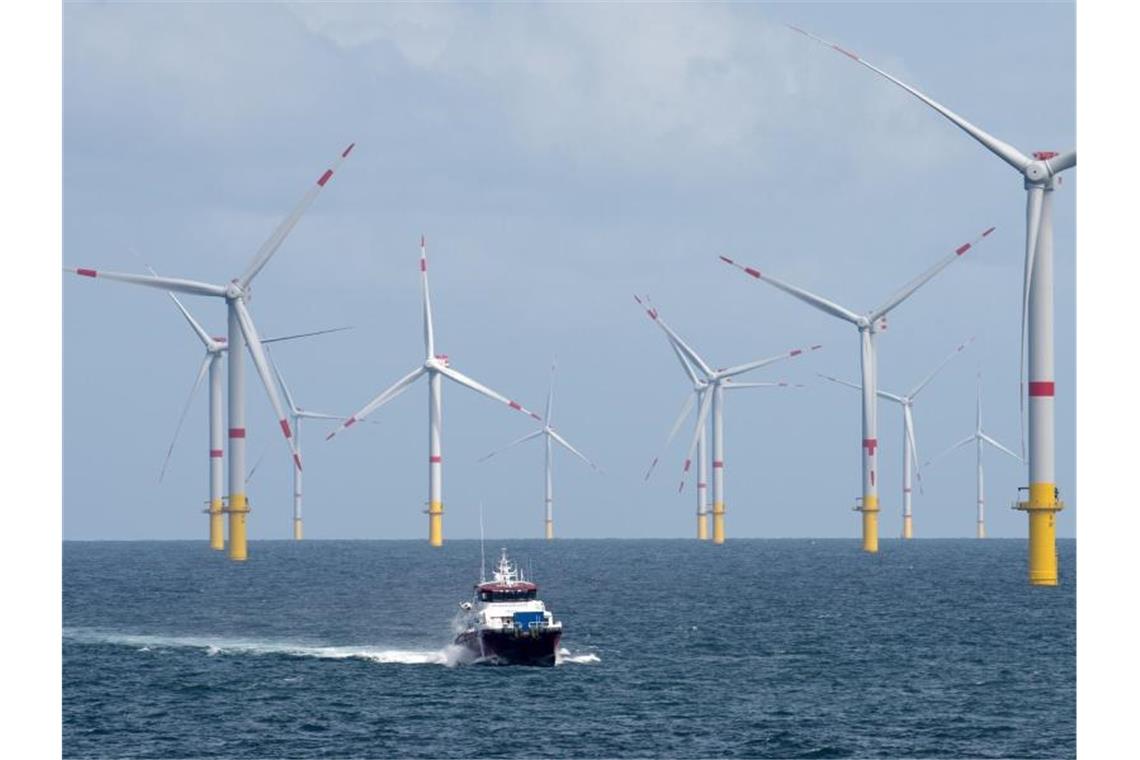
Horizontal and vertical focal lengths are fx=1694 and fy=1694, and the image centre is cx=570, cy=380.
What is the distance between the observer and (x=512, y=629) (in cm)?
12150

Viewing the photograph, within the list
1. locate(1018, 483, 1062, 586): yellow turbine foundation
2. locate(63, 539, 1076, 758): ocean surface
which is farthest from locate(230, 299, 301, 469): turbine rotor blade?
locate(1018, 483, 1062, 586): yellow turbine foundation

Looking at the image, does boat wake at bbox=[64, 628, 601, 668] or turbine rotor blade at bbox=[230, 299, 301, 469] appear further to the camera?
turbine rotor blade at bbox=[230, 299, 301, 469]

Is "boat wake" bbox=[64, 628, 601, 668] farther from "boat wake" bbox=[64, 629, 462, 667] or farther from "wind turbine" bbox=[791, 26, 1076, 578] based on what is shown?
"wind turbine" bbox=[791, 26, 1076, 578]

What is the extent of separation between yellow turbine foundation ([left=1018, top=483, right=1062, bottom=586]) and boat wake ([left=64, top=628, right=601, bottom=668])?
37.5 m

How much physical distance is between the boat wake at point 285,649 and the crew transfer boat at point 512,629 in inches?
76.0

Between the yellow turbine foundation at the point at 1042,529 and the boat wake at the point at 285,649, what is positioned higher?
the yellow turbine foundation at the point at 1042,529

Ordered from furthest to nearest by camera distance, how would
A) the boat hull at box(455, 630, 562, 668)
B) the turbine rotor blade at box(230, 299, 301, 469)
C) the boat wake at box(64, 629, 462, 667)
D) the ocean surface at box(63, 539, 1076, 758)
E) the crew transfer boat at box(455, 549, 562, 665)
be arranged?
the turbine rotor blade at box(230, 299, 301, 469), the boat wake at box(64, 629, 462, 667), the crew transfer boat at box(455, 549, 562, 665), the boat hull at box(455, 630, 562, 668), the ocean surface at box(63, 539, 1076, 758)

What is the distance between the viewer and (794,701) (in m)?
Result: 105

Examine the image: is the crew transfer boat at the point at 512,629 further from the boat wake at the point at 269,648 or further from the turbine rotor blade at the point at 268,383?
the turbine rotor blade at the point at 268,383

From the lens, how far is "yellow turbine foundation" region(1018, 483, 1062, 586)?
442 feet

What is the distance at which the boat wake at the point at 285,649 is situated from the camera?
420 ft

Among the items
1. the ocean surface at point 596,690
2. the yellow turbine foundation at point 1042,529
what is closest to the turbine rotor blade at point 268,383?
the ocean surface at point 596,690
